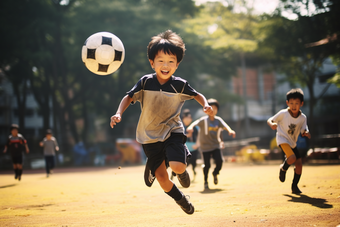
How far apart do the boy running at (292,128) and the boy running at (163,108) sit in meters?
2.80

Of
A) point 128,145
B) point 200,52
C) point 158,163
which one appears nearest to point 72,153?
point 128,145

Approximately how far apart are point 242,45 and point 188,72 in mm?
4800

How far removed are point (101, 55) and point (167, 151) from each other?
218 cm

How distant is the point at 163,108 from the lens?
466cm

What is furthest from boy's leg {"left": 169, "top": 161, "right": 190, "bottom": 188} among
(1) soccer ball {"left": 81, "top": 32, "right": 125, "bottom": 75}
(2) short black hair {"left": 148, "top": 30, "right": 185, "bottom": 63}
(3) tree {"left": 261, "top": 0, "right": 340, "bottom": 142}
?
(3) tree {"left": 261, "top": 0, "right": 340, "bottom": 142}

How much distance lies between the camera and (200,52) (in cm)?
3128

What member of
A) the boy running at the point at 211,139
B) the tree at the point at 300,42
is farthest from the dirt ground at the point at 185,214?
the tree at the point at 300,42

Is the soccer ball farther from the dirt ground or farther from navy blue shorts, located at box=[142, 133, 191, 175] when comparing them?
the dirt ground

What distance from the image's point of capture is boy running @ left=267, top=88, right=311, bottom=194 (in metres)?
6.84

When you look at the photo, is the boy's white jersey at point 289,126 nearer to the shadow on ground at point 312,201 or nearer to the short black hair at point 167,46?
the shadow on ground at point 312,201

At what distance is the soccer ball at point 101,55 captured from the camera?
5914 millimetres

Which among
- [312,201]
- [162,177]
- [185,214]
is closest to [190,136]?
[312,201]

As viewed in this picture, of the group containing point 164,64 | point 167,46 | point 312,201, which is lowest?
point 312,201

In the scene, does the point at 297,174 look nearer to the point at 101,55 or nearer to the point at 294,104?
the point at 294,104
